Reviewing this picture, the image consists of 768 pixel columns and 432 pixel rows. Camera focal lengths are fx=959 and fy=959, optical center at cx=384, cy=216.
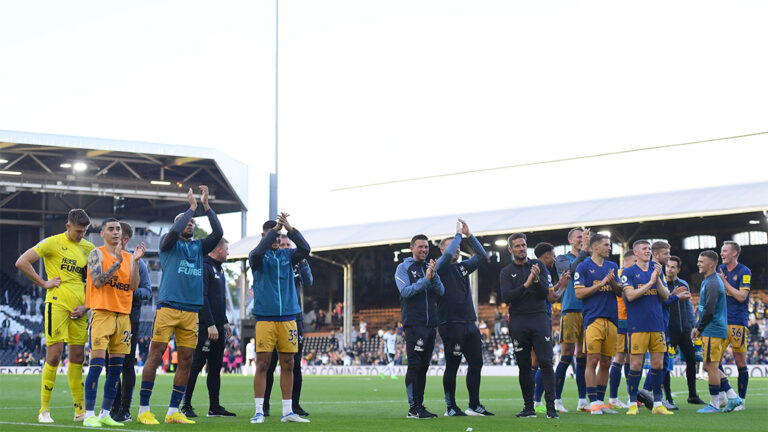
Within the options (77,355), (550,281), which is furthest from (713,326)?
(77,355)

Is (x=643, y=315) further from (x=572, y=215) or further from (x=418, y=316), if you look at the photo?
(x=572, y=215)

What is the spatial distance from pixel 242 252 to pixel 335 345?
6.69 meters

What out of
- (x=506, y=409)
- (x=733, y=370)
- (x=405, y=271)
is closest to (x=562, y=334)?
(x=506, y=409)

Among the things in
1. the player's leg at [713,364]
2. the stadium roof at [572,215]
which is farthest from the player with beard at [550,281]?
the stadium roof at [572,215]

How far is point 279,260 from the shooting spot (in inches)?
404

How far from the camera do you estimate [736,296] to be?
1195 cm

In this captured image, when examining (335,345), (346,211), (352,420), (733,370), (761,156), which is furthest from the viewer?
(346,211)

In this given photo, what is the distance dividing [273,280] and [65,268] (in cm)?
219

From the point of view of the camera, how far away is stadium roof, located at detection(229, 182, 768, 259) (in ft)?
105

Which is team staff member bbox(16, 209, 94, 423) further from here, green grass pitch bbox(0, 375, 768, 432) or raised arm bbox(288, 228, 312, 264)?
raised arm bbox(288, 228, 312, 264)

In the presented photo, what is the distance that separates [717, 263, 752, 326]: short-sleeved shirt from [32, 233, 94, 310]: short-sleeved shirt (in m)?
7.69

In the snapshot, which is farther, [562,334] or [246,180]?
[246,180]

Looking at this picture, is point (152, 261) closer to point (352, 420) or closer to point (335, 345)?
point (335, 345)

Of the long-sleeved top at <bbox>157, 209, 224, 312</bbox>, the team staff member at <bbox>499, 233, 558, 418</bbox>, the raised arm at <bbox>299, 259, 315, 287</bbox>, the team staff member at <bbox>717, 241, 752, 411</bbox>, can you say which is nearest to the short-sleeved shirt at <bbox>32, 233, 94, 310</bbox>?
the long-sleeved top at <bbox>157, 209, 224, 312</bbox>
